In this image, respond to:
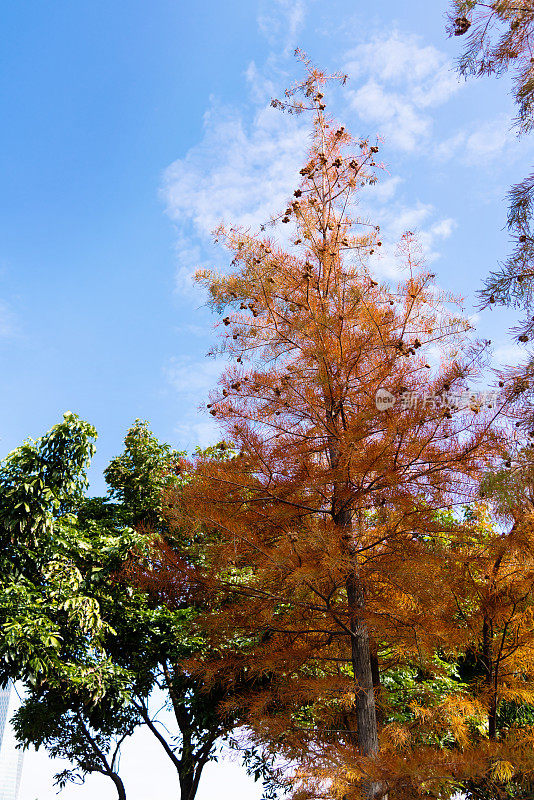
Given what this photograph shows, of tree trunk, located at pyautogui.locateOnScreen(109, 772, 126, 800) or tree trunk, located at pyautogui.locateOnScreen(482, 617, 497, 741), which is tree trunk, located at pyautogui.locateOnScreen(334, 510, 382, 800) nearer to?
tree trunk, located at pyautogui.locateOnScreen(482, 617, 497, 741)

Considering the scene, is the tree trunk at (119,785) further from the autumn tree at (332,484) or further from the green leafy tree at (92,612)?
the autumn tree at (332,484)

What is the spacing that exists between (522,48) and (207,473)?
4902mm

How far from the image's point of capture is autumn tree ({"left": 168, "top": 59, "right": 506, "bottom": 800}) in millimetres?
5949

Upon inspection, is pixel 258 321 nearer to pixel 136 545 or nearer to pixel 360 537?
pixel 360 537

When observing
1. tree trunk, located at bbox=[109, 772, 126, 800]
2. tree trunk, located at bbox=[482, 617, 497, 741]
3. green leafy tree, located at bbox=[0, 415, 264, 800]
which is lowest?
tree trunk, located at bbox=[109, 772, 126, 800]

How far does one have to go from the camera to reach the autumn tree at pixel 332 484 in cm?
595

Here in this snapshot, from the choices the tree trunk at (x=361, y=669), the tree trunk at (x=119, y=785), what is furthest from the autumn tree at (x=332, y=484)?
the tree trunk at (x=119, y=785)

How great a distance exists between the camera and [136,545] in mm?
9266

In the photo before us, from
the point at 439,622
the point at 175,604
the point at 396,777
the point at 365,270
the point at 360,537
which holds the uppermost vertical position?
the point at 365,270

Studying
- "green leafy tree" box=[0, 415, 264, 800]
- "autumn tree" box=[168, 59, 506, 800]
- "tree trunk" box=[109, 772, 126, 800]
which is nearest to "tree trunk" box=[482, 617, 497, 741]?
"autumn tree" box=[168, 59, 506, 800]

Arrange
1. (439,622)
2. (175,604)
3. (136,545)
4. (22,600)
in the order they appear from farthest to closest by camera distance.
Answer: (175,604) < (136,545) < (22,600) < (439,622)

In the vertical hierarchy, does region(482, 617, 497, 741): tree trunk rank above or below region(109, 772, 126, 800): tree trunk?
above

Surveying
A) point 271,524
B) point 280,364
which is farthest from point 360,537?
point 280,364

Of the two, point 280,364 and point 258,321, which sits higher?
point 258,321
